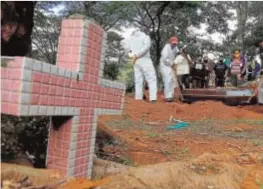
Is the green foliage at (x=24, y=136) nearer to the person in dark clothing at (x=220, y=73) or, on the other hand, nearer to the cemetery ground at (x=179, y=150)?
the cemetery ground at (x=179, y=150)

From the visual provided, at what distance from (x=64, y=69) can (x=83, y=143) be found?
77 cm

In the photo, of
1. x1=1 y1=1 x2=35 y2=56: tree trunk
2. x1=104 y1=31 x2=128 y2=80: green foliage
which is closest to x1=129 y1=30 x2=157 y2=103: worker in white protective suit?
x1=1 y1=1 x2=35 y2=56: tree trunk

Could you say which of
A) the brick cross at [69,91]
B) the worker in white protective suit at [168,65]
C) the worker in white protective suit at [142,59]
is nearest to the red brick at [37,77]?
the brick cross at [69,91]

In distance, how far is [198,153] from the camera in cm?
647

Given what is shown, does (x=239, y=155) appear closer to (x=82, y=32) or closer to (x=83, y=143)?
(x=83, y=143)

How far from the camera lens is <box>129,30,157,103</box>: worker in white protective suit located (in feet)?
43.2

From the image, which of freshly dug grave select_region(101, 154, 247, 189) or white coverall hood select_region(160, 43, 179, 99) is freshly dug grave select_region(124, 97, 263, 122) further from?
freshly dug grave select_region(101, 154, 247, 189)

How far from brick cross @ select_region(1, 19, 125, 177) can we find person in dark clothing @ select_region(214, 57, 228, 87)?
614 inches

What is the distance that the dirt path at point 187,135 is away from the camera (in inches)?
235

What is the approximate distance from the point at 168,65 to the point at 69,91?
10445 millimetres

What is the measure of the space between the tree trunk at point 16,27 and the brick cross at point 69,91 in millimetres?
510

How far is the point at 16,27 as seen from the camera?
4.81 m

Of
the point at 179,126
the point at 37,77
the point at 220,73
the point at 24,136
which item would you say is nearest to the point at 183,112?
the point at 179,126

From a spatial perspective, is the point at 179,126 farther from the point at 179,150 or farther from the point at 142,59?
the point at 142,59
